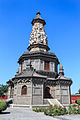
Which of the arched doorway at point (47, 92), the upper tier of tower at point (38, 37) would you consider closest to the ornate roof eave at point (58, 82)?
the arched doorway at point (47, 92)

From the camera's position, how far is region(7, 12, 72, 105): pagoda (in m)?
18.6

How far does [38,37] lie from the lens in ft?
91.0

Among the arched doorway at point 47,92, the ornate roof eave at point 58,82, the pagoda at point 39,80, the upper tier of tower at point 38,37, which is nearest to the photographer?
the pagoda at point 39,80

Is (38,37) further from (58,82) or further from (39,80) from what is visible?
(39,80)

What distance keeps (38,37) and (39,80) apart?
12.0 m

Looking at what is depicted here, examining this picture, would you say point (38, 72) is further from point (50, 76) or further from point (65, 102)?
point (65, 102)

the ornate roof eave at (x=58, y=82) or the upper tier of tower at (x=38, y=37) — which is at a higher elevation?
the upper tier of tower at (x=38, y=37)

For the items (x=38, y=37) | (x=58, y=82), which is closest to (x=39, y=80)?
(x=58, y=82)

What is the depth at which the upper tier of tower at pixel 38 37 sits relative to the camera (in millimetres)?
27000

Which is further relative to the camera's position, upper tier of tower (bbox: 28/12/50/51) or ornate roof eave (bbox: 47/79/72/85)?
upper tier of tower (bbox: 28/12/50/51)

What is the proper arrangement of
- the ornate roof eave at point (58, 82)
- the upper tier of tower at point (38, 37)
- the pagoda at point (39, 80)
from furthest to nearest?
the upper tier of tower at point (38, 37) < the ornate roof eave at point (58, 82) < the pagoda at point (39, 80)

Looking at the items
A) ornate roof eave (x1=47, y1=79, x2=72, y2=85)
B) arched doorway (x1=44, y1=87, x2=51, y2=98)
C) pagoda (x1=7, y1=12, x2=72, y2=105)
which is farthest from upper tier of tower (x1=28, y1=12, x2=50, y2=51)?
arched doorway (x1=44, y1=87, x2=51, y2=98)

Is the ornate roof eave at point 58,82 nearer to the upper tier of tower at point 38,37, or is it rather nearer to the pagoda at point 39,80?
the pagoda at point 39,80

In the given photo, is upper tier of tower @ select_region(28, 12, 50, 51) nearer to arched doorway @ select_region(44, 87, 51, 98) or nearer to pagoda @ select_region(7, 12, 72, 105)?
pagoda @ select_region(7, 12, 72, 105)
